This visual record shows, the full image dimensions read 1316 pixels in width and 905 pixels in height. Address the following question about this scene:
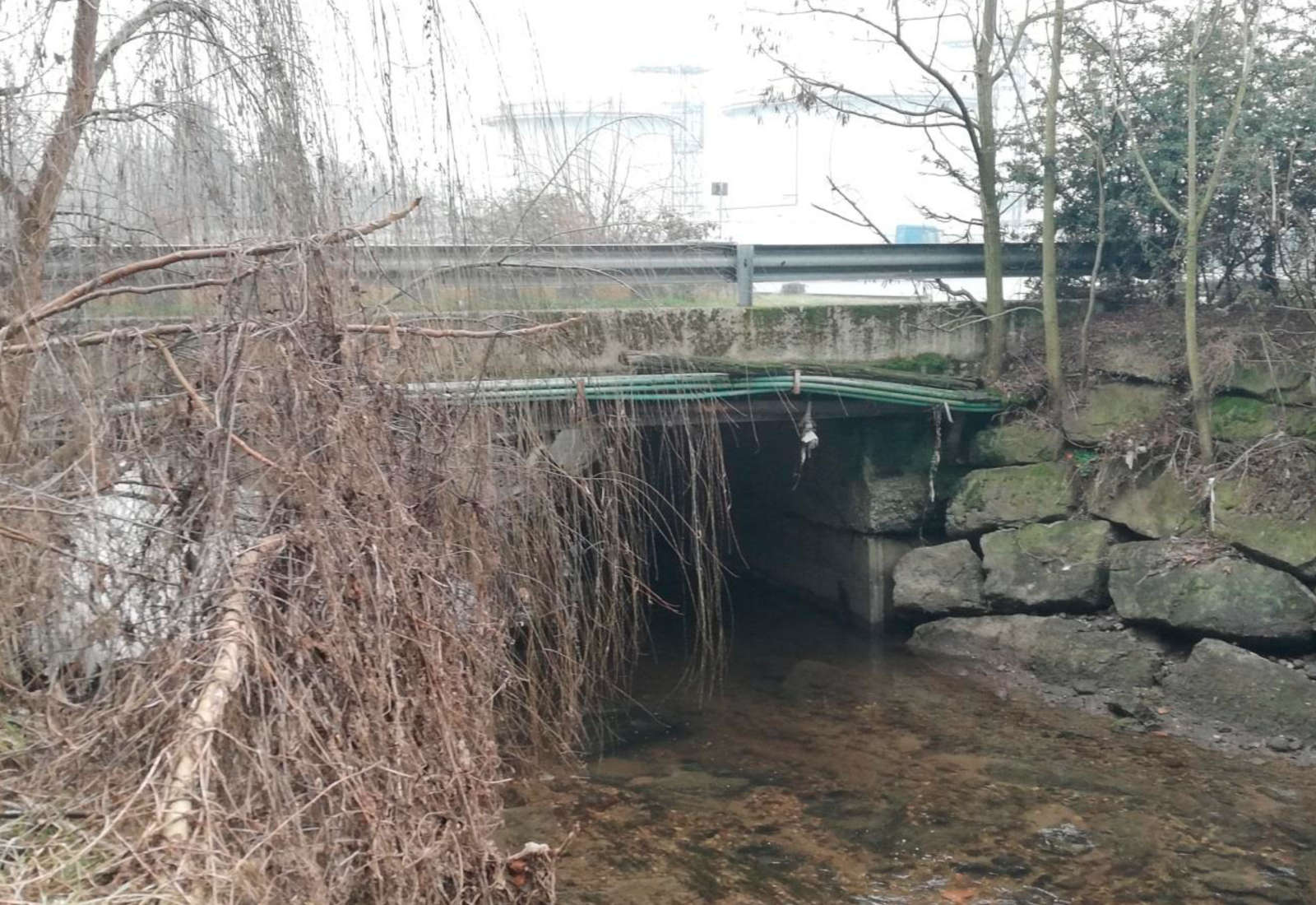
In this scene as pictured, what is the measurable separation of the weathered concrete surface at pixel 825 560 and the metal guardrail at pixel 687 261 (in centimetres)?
238

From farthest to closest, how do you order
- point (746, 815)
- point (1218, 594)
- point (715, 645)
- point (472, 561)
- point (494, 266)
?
point (715, 645)
point (1218, 594)
point (746, 815)
point (494, 266)
point (472, 561)

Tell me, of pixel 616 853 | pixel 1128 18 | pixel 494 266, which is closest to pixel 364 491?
pixel 494 266

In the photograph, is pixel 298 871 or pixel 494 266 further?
pixel 494 266

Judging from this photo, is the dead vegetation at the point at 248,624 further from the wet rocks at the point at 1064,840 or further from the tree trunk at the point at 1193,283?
the tree trunk at the point at 1193,283

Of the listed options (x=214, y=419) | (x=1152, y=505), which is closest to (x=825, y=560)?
(x=1152, y=505)

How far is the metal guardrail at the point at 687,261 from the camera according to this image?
→ 520cm

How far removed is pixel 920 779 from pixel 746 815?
1182mm

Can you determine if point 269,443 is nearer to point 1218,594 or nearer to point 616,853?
point 616,853

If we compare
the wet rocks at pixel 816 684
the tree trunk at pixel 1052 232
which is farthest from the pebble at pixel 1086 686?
the tree trunk at pixel 1052 232

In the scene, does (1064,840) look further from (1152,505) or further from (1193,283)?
(1193,283)

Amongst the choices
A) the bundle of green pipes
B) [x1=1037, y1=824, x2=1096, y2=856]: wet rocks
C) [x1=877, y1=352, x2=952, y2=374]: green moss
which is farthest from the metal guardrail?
[x1=1037, y1=824, x2=1096, y2=856]: wet rocks

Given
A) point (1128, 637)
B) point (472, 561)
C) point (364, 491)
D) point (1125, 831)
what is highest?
point (364, 491)

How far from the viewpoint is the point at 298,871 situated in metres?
3.18

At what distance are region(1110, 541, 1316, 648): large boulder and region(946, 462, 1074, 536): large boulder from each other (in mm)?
818
